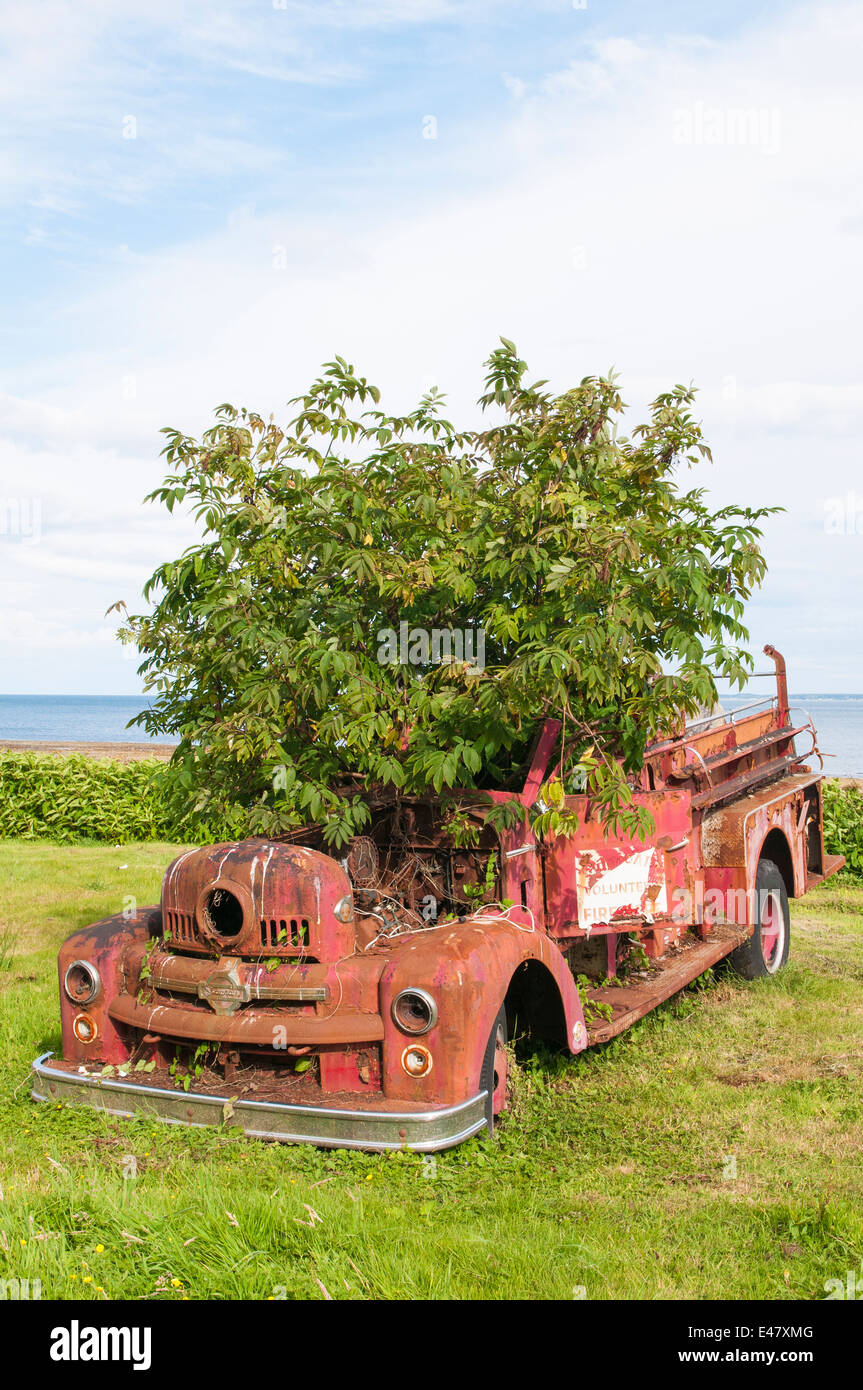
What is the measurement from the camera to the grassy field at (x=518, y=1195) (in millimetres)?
3256

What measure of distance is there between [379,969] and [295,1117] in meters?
0.66

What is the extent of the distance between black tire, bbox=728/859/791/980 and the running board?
0.47m

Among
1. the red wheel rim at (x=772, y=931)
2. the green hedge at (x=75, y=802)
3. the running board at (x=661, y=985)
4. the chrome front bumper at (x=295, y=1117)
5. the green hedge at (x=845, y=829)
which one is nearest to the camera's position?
the chrome front bumper at (x=295, y=1117)

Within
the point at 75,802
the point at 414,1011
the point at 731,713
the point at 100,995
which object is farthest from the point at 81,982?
the point at 75,802

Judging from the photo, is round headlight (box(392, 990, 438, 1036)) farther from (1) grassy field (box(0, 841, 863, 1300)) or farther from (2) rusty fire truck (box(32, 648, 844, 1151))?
(1) grassy field (box(0, 841, 863, 1300))

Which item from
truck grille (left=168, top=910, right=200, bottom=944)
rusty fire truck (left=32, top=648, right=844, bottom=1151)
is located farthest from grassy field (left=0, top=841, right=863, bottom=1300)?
truck grille (left=168, top=910, right=200, bottom=944)

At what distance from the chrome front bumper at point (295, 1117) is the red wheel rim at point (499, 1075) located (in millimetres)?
271

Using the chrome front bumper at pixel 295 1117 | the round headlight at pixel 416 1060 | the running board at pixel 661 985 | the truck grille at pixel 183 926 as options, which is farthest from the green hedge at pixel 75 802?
the round headlight at pixel 416 1060

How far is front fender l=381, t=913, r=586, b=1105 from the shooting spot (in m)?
4.13

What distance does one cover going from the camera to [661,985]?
584 cm

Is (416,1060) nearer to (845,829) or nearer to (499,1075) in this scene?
(499,1075)

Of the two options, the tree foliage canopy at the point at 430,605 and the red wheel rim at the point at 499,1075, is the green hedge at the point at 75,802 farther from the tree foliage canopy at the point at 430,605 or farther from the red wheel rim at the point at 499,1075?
the red wheel rim at the point at 499,1075
